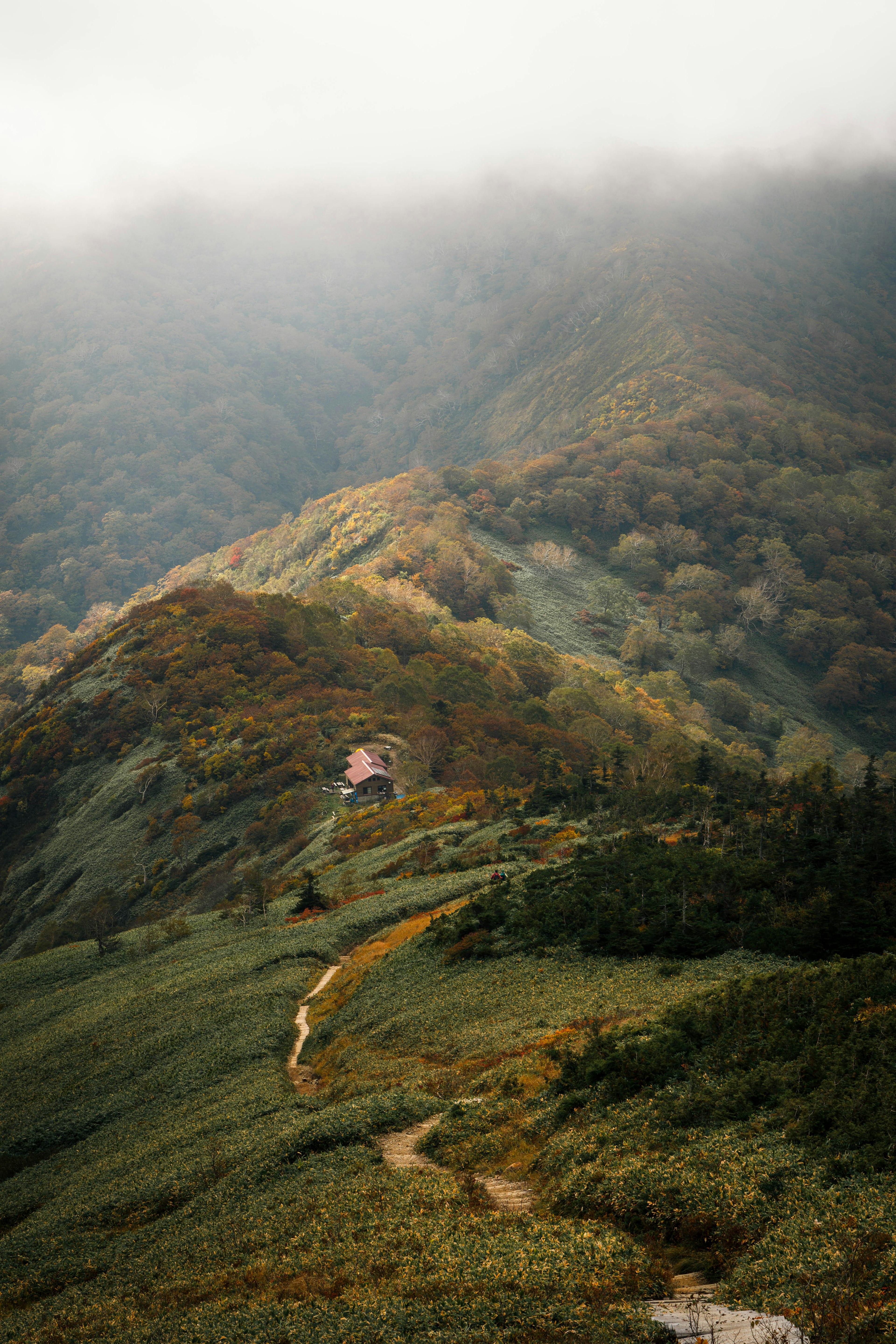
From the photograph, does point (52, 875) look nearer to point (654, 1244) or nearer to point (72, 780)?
point (72, 780)

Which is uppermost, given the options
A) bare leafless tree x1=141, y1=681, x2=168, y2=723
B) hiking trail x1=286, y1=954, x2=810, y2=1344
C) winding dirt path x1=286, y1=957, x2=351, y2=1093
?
bare leafless tree x1=141, y1=681, x2=168, y2=723

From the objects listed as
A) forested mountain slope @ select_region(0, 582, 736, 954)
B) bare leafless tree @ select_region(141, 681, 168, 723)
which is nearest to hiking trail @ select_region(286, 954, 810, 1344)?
forested mountain slope @ select_region(0, 582, 736, 954)

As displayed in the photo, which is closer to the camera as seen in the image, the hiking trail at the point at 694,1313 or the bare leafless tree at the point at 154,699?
the hiking trail at the point at 694,1313

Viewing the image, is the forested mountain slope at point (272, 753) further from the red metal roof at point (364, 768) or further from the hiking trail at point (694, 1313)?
the hiking trail at point (694, 1313)

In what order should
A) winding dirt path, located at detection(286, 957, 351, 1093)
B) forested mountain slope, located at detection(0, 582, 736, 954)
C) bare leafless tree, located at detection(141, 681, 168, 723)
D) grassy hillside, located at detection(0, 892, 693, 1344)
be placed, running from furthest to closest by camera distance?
bare leafless tree, located at detection(141, 681, 168, 723) → forested mountain slope, located at detection(0, 582, 736, 954) → winding dirt path, located at detection(286, 957, 351, 1093) → grassy hillside, located at detection(0, 892, 693, 1344)

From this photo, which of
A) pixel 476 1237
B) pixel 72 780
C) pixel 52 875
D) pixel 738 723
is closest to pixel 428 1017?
pixel 476 1237

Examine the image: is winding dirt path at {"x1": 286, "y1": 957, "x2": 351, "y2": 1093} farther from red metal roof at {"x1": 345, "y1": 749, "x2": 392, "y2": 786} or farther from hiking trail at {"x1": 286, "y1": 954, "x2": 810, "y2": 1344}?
red metal roof at {"x1": 345, "y1": 749, "x2": 392, "y2": 786}

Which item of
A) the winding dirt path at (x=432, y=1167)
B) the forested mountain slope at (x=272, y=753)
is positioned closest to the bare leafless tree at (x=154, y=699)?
the forested mountain slope at (x=272, y=753)
